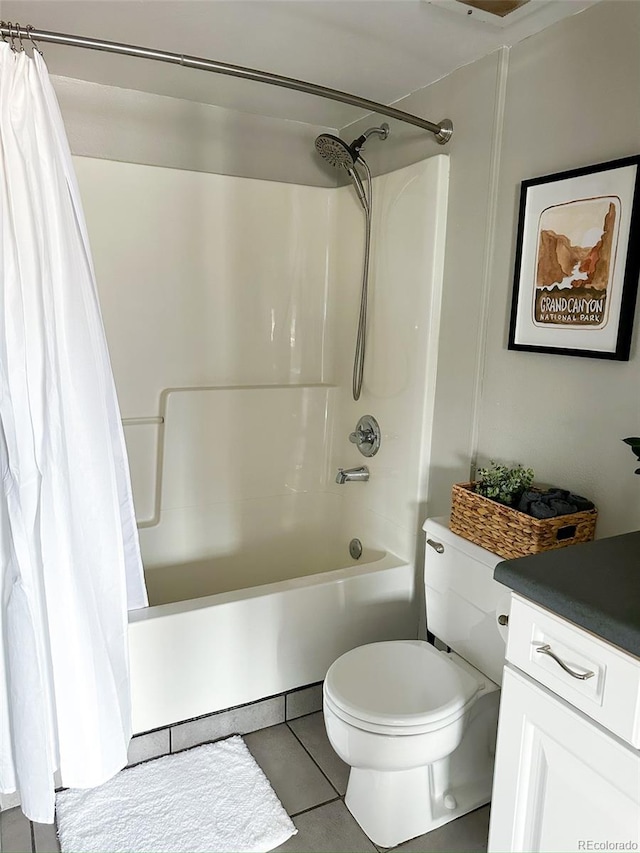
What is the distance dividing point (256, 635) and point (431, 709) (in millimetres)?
624

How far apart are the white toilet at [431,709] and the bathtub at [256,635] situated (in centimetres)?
27

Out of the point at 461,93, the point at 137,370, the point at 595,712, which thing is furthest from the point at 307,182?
the point at 595,712

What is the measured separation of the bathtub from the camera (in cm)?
185

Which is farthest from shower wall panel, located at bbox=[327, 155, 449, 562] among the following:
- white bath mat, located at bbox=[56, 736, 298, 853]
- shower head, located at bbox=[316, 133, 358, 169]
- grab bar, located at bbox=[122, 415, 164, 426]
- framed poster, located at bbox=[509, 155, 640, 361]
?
white bath mat, located at bbox=[56, 736, 298, 853]

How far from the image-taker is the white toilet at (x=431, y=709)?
1.54 m

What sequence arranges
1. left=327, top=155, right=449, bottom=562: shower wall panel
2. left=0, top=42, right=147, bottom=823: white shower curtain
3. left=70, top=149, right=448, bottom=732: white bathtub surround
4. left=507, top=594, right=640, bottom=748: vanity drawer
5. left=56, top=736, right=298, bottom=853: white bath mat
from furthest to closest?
1. left=327, top=155, right=449, bottom=562: shower wall panel
2. left=70, top=149, right=448, bottom=732: white bathtub surround
3. left=56, top=736, right=298, bottom=853: white bath mat
4. left=0, top=42, right=147, bottom=823: white shower curtain
5. left=507, top=594, right=640, bottom=748: vanity drawer

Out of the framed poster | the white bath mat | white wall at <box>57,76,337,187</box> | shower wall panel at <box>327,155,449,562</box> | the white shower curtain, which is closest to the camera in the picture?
the white shower curtain

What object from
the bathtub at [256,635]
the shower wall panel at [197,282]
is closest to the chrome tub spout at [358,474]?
the bathtub at [256,635]

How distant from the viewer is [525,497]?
65.1 inches

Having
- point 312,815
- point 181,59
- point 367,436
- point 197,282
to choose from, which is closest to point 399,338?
point 367,436

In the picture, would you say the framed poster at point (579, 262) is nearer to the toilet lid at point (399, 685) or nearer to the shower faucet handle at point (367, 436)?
the shower faucet handle at point (367, 436)

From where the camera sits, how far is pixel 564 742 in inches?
43.3

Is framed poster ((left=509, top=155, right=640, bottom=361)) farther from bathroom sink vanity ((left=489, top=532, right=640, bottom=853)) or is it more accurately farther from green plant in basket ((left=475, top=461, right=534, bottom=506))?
bathroom sink vanity ((left=489, top=532, right=640, bottom=853))

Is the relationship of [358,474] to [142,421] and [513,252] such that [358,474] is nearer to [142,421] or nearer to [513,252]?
[142,421]
